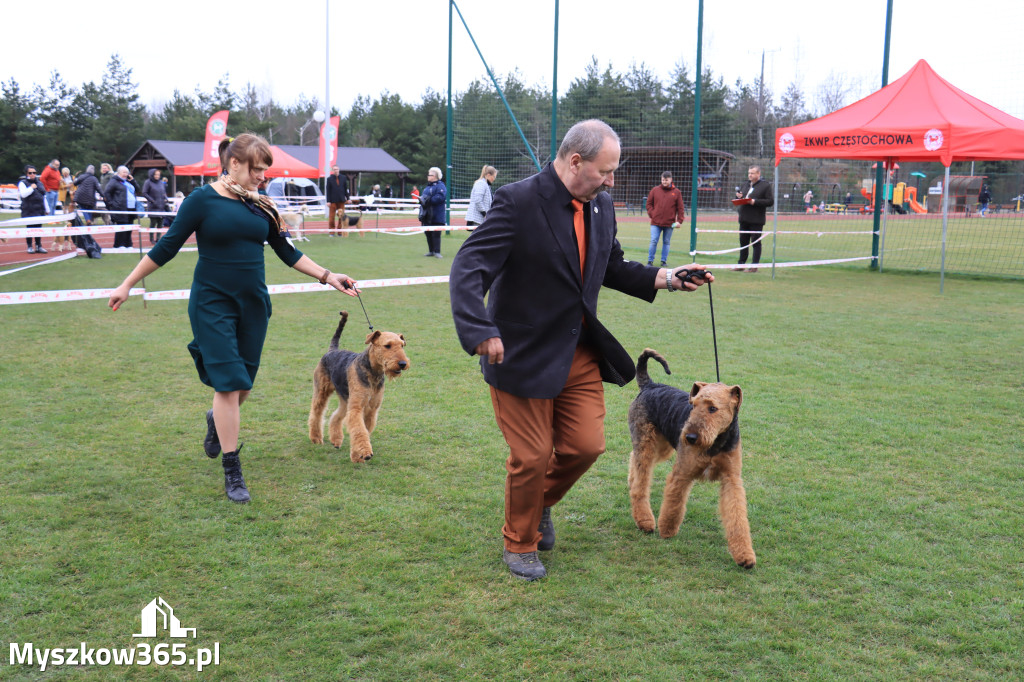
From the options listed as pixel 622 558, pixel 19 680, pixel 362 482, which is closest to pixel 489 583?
pixel 622 558

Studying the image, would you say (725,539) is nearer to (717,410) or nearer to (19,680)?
(717,410)

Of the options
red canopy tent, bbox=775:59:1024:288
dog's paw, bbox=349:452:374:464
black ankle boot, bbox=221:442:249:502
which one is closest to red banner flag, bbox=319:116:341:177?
red canopy tent, bbox=775:59:1024:288

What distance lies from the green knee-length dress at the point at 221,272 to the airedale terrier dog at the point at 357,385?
0.85 meters

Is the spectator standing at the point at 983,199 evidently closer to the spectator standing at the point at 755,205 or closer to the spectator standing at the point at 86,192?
the spectator standing at the point at 755,205

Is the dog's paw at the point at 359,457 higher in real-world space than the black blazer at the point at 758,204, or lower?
lower

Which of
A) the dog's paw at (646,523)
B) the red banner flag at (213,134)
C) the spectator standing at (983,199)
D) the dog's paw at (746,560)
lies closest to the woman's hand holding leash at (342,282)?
the dog's paw at (646,523)

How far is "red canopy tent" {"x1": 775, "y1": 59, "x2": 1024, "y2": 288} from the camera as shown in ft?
37.2

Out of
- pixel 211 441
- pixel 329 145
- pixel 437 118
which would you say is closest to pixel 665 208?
pixel 211 441

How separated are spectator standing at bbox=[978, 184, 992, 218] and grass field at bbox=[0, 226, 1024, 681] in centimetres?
1440

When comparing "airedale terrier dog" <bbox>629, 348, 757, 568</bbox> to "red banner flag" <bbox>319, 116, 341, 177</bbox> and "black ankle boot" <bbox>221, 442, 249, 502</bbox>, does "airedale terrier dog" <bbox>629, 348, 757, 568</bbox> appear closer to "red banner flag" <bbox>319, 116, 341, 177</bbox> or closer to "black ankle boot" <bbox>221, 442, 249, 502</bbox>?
"black ankle boot" <bbox>221, 442, 249, 502</bbox>

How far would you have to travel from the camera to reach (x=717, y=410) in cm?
327

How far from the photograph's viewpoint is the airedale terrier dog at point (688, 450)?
329 centimetres

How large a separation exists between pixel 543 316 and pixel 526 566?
1.12m

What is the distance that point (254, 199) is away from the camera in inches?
160
